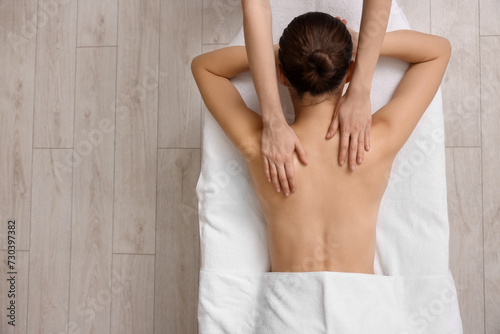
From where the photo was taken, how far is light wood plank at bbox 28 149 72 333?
161 cm

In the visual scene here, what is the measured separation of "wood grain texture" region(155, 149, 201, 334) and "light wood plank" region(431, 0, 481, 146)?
0.97 meters

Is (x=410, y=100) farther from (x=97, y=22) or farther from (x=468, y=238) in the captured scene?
(x=97, y=22)

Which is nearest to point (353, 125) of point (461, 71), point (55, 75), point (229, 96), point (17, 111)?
point (229, 96)

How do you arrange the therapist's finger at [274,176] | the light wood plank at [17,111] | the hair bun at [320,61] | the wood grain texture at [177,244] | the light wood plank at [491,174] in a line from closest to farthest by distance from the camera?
the hair bun at [320,61] → the therapist's finger at [274,176] → the light wood plank at [491,174] → the wood grain texture at [177,244] → the light wood plank at [17,111]

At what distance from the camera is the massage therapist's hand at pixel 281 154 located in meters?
0.98

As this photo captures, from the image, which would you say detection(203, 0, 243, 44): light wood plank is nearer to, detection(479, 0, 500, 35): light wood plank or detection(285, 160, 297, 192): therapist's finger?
detection(285, 160, 297, 192): therapist's finger

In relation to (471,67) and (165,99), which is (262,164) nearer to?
(165,99)

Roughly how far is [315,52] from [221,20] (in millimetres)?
763

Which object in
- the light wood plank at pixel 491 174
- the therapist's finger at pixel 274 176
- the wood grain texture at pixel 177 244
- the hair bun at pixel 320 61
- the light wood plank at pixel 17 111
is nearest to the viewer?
the hair bun at pixel 320 61

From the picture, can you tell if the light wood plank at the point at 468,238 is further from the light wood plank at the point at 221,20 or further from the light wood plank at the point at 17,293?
the light wood plank at the point at 17,293

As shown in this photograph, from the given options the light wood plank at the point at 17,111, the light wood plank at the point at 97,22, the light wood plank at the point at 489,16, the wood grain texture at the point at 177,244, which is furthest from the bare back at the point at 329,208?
the light wood plank at the point at 17,111

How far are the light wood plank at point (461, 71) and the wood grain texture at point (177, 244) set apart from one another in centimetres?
97

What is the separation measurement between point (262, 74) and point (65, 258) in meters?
1.15

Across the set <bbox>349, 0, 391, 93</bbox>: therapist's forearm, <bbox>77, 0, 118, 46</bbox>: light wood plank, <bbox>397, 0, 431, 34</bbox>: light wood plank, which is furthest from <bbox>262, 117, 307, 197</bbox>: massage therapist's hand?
<bbox>77, 0, 118, 46</bbox>: light wood plank
